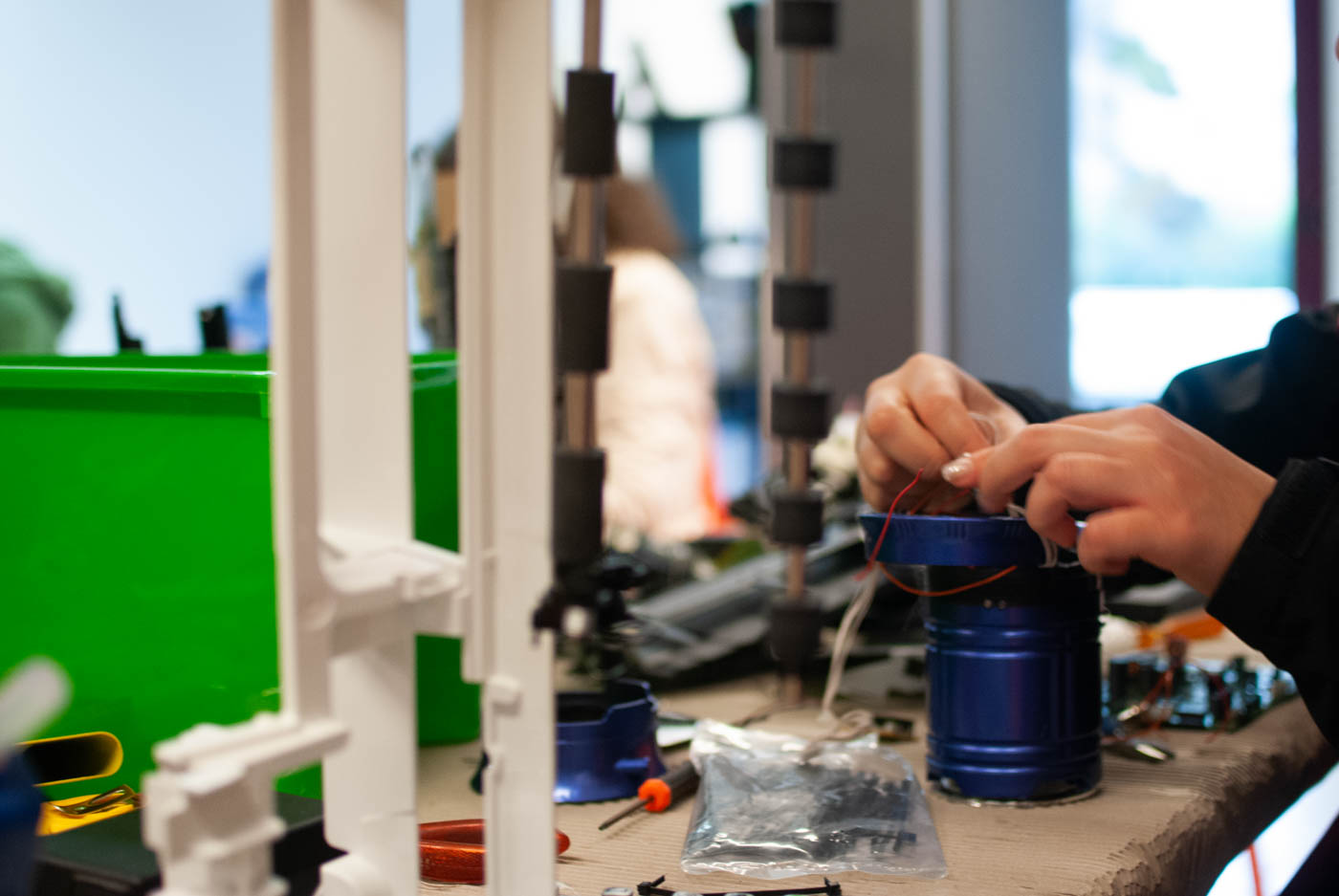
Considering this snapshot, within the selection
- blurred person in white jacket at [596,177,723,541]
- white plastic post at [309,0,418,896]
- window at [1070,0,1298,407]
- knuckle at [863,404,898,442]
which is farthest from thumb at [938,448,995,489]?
window at [1070,0,1298,407]

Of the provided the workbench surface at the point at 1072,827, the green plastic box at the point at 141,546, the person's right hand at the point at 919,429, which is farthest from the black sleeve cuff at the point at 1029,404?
the green plastic box at the point at 141,546

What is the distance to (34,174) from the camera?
5.28 ft

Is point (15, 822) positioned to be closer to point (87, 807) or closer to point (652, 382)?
point (87, 807)

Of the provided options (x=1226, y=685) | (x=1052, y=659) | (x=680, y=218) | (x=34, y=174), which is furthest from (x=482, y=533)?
(x=680, y=218)

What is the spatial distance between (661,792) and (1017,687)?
20 cm

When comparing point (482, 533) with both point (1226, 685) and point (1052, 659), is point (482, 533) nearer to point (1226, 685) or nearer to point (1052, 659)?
point (1052, 659)

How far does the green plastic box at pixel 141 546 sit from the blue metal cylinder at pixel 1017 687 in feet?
1.16

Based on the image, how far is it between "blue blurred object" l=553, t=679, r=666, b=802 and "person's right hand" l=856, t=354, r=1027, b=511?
0.76 feet

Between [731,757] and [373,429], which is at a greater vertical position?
[373,429]

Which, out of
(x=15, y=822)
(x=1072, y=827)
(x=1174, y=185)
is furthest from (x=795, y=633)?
(x=1174, y=185)

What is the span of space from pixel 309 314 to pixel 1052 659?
1.47 ft

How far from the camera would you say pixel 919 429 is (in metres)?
0.74

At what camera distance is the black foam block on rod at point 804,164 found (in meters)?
0.92

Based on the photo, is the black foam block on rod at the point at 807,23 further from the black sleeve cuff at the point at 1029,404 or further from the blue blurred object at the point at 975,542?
the blue blurred object at the point at 975,542
